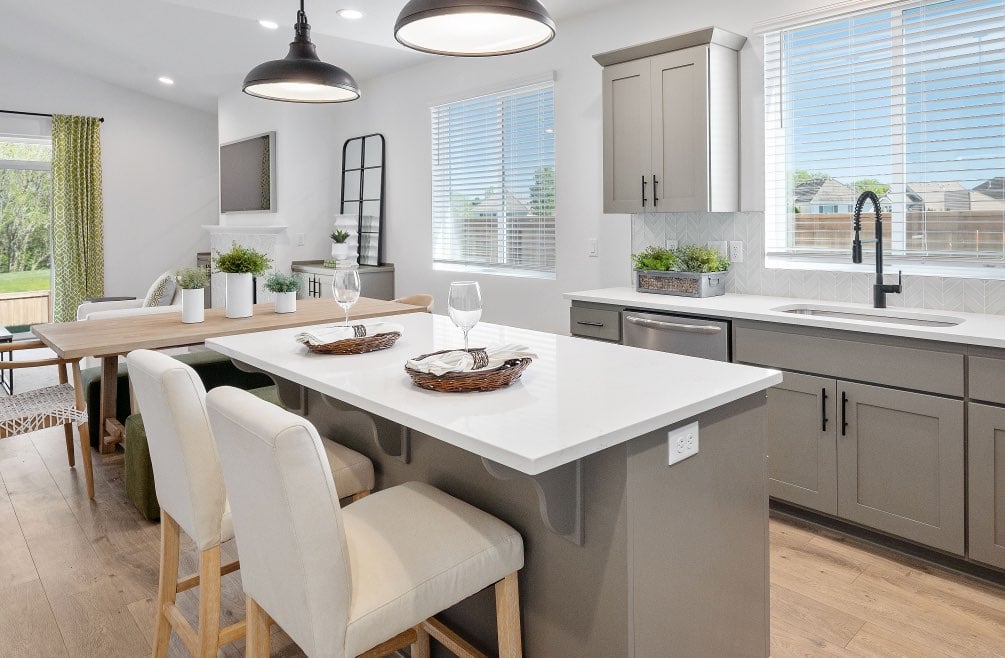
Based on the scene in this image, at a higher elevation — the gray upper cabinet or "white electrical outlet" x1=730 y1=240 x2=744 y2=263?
the gray upper cabinet

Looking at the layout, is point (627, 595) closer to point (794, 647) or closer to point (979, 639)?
point (794, 647)

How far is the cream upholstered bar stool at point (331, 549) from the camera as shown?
1197 millimetres

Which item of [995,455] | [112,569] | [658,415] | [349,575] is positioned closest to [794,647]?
[995,455]

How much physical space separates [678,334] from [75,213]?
7151mm

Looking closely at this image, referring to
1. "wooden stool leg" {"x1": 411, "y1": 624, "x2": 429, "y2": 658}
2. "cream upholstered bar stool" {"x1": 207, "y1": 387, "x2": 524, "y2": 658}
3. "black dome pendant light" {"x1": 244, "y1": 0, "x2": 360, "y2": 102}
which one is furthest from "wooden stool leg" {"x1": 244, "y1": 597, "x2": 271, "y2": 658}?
"black dome pendant light" {"x1": 244, "y1": 0, "x2": 360, "y2": 102}

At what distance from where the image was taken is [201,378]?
3654mm

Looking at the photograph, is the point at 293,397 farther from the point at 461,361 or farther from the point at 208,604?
the point at 461,361

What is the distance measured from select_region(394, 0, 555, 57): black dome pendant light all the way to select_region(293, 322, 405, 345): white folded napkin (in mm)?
893

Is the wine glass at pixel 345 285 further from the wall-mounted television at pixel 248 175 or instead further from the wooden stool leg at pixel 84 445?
the wall-mounted television at pixel 248 175

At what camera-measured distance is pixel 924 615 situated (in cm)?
224

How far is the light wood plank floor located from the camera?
212 centimetres

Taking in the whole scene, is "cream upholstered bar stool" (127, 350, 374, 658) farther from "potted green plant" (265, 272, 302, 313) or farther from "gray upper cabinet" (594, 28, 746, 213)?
"gray upper cabinet" (594, 28, 746, 213)

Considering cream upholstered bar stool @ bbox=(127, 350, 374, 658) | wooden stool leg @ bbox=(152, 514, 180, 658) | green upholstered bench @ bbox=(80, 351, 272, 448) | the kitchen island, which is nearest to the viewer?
the kitchen island

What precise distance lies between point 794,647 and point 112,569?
2.44 metres
